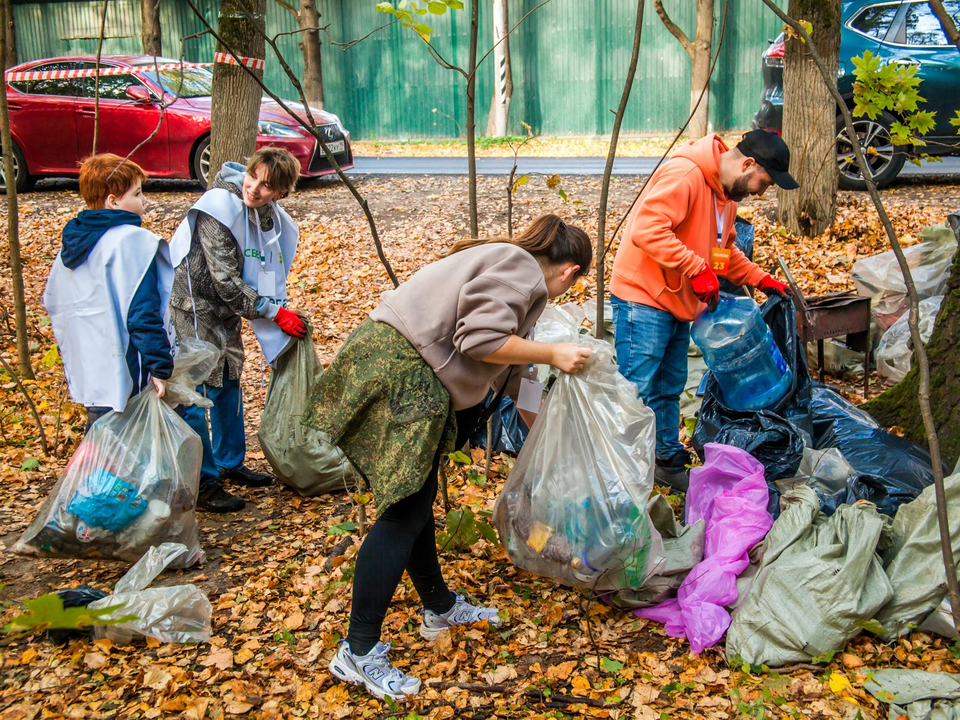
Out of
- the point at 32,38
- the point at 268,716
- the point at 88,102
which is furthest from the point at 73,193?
the point at 32,38

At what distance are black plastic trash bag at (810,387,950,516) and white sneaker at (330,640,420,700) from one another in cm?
162

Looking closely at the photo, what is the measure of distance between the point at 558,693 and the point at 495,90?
16248 millimetres

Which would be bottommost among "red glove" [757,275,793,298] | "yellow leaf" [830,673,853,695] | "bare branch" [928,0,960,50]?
"yellow leaf" [830,673,853,695]

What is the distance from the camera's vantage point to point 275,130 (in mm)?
9336

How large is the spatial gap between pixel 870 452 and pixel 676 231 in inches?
44.6

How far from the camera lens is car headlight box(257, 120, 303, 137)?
9.28 m

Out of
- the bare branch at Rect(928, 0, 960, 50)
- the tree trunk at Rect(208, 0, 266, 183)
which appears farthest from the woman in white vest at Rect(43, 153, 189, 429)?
the tree trunk at Rect(208, 0, 266, 183)

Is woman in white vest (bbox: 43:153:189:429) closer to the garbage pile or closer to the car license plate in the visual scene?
the garbage pile

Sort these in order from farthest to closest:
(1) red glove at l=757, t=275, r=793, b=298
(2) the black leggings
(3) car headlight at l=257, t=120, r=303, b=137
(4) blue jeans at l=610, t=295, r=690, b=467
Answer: (3) car headlight at l=257, t=120, r=303, b=137 → (1) red glove at l=757, t=275, r=793, b=298 → (4) blue jeans at l=610, t=295, r=690, b=467 → (2) the black leggings

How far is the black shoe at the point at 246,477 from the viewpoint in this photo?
396cm

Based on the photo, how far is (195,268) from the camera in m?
3.61

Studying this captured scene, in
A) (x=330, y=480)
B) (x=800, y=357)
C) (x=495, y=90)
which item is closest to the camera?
(x=800, y=357)

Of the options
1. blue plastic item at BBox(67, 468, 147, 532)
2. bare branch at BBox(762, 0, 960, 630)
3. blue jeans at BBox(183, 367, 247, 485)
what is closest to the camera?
bare branch at BBox(762, 0, 960, 630)

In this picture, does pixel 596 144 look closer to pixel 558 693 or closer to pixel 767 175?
pixel 767 175
